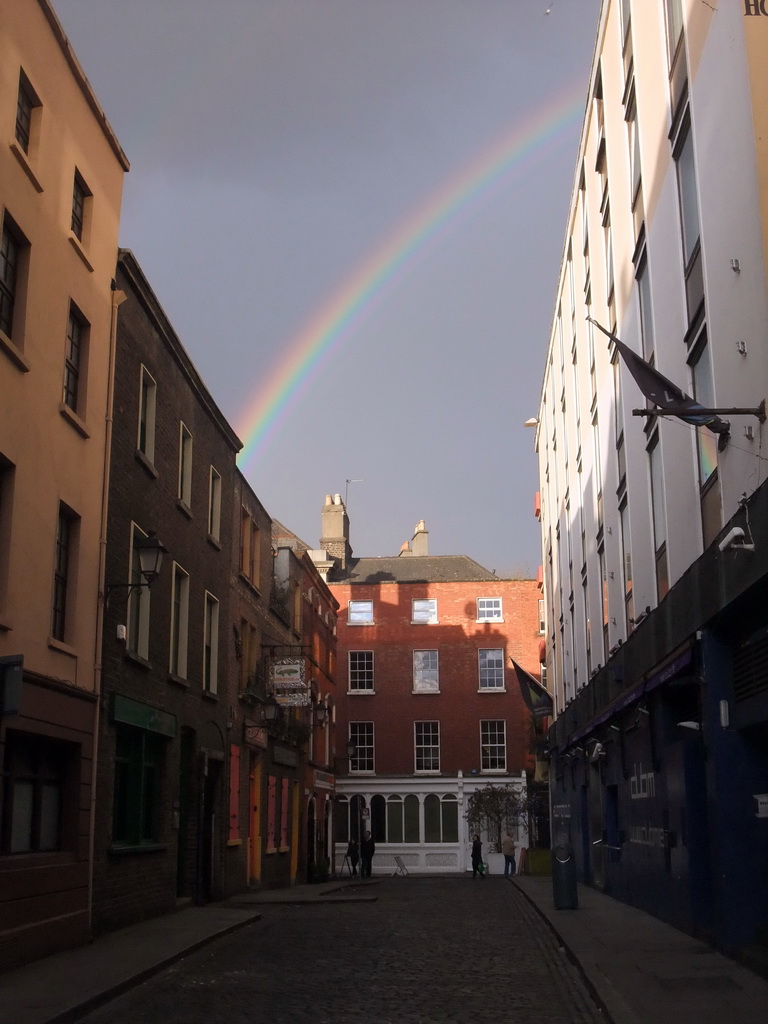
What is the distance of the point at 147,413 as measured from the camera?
63.9 feet

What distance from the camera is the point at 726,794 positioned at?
40.7ft

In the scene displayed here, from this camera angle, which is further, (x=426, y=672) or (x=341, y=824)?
(x=426, y=672)

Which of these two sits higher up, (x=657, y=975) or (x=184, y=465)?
(x=184, y=465)

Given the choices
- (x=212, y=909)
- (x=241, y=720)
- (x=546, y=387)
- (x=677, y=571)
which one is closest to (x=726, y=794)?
(x=677, y=571)

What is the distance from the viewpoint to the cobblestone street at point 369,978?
9789 millimetres

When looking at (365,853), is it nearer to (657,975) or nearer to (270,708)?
(270,708)

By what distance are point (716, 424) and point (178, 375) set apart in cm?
1233

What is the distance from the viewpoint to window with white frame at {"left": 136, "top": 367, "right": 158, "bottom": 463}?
19062mm

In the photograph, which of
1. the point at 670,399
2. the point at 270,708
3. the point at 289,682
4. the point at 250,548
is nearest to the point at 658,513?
the point at 670,399

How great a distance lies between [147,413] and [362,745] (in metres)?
37.5

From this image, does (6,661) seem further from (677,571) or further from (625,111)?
(625,111)

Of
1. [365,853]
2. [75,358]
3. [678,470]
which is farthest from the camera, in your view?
[365,853]

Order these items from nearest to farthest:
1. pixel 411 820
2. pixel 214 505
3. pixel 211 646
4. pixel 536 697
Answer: pixel 211 646
pixel 214 505
pixel 536 697
pixel 411 820

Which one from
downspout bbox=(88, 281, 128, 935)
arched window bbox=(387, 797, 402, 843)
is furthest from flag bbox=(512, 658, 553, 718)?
downspout bbox=(88, 281, 128, 935)
